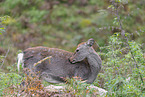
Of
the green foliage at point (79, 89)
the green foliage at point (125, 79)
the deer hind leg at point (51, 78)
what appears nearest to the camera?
the green foliage at point (79, 89)

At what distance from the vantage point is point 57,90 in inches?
167

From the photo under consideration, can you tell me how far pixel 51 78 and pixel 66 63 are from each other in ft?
1.58

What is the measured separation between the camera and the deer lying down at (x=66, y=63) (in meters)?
4.87

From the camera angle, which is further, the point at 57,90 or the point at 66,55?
the point at 66,55

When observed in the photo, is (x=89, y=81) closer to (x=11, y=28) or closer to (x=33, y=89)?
(x=33, y=89)

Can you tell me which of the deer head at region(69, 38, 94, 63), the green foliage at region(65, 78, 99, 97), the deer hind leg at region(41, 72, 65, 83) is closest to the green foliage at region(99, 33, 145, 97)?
the green foliage at region(65, 78, 99, 97)

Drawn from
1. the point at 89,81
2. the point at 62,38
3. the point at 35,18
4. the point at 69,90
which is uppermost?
the point at 69,90

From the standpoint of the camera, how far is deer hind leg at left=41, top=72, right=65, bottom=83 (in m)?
4.94

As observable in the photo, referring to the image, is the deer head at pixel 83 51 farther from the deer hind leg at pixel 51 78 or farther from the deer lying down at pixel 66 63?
the deer hind leg at pixel 51 78

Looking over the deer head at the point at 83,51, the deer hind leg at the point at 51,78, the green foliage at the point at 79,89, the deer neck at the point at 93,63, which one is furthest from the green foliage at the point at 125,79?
the deer hind leg at the point at 51,78

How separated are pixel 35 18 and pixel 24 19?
2.04ft

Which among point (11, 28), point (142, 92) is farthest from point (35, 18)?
point (142, 92)

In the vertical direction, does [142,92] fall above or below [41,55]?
below

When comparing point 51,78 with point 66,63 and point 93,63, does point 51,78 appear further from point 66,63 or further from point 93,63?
point 93,63
